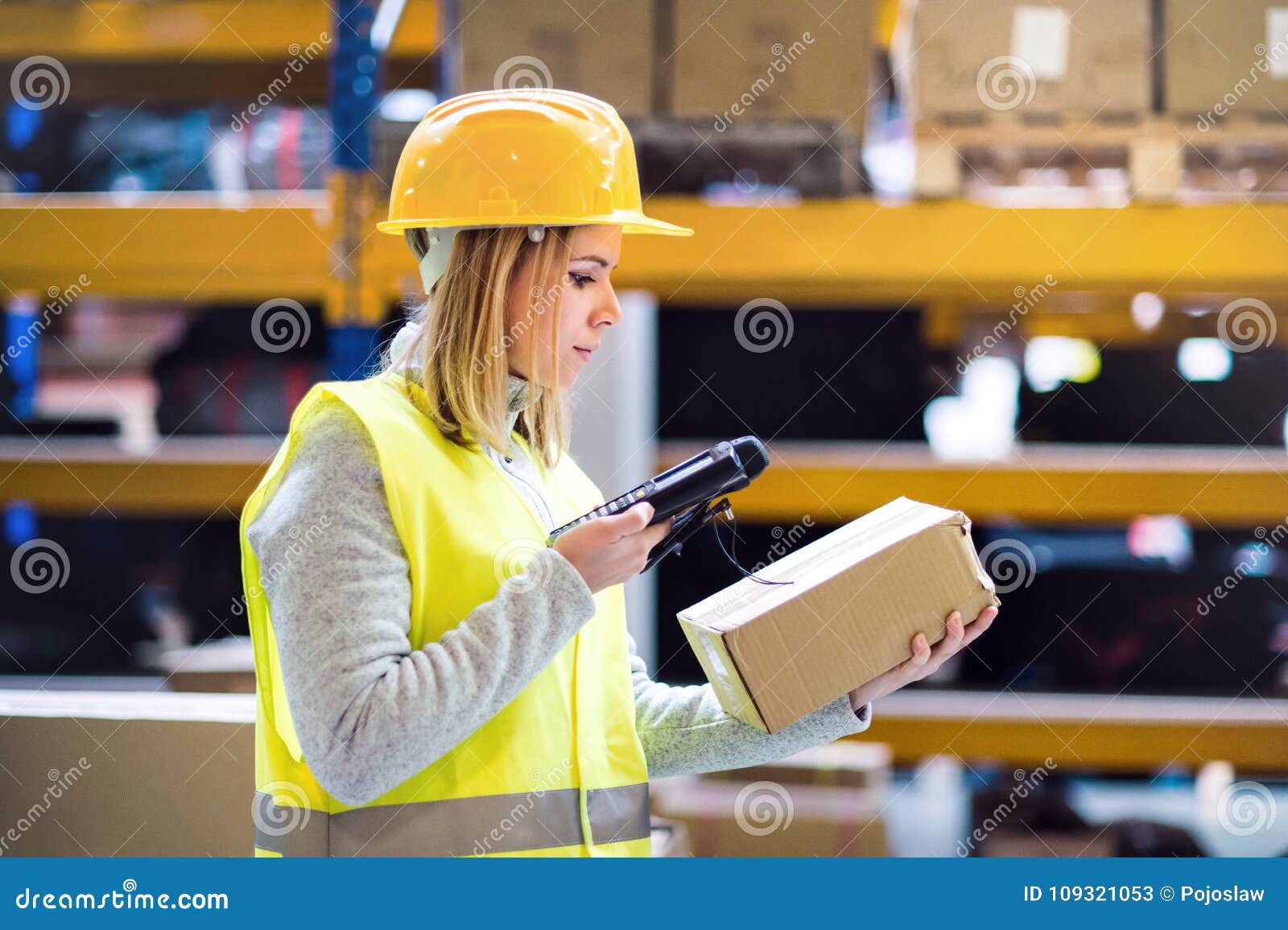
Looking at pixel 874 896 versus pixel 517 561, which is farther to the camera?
pixel 874 896

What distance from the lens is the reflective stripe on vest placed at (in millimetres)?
1368

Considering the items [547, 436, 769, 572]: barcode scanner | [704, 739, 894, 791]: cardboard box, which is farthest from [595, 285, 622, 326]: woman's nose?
→ [704, 739, 894, 791]: cardboard box

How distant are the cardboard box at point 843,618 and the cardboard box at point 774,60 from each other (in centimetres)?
162

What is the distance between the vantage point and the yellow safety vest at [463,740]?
1.34 meters

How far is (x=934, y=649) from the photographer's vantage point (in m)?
Answer: 1.53

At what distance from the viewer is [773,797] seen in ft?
9.39

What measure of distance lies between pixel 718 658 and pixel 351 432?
21.5 inches

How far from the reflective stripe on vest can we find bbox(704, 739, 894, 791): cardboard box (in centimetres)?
146

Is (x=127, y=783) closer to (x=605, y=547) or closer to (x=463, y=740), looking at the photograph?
(x=463, y=740)

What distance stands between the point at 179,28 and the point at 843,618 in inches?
121

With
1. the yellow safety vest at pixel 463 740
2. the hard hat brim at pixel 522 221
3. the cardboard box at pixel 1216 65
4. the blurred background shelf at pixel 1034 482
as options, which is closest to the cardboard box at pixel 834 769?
the blurred background shelf at pixel 1034 482

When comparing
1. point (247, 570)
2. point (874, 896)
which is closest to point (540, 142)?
point (247, 570)

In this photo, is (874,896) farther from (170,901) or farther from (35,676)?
(35,676)

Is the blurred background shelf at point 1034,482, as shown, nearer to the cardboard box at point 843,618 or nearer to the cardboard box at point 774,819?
the cardboard box at point 774,819
